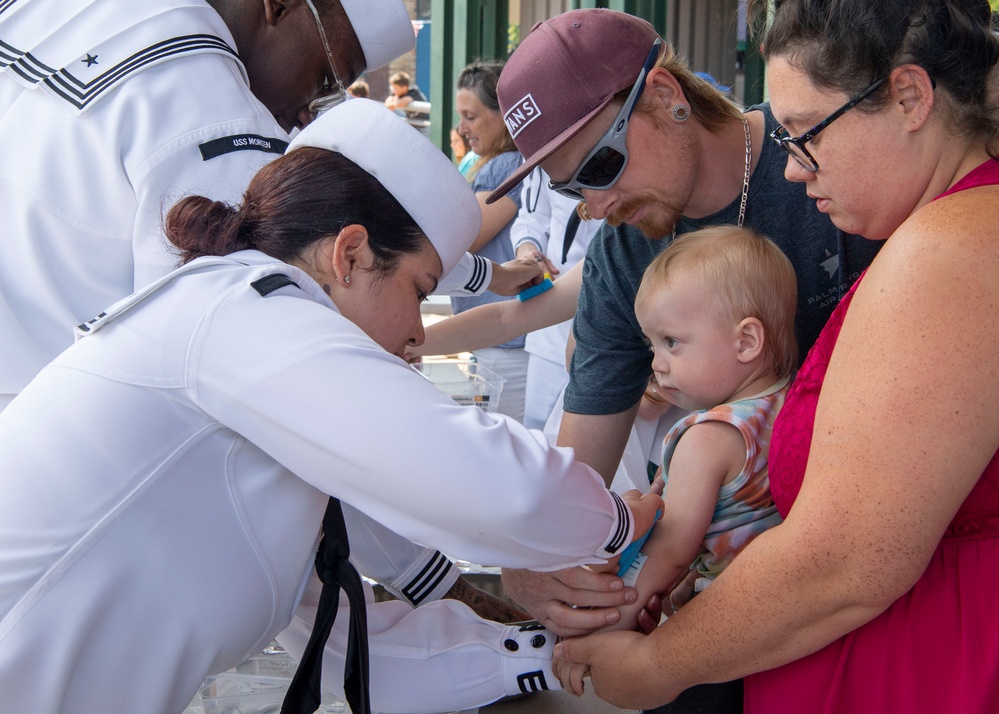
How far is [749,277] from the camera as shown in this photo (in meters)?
1.90

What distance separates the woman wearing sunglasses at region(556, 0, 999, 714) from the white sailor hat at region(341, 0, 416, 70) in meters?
1.29

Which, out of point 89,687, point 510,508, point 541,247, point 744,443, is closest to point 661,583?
point 744,443

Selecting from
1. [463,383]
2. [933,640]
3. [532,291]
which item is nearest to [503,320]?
[532,291]

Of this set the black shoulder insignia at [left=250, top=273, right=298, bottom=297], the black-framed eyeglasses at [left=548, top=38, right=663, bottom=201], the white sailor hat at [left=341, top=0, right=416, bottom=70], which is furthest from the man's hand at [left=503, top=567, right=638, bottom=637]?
the white sailor hat at [left=341, top=0, right=416, bottom=70]

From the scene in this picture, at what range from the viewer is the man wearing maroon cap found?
2113 millimetres

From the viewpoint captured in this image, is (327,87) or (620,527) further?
(327,87)

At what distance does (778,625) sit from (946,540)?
26 cm

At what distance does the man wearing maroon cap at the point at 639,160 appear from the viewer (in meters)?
2.11

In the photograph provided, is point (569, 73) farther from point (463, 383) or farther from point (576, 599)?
point (463, 383)

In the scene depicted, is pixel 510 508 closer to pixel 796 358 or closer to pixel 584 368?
pixel 796 358

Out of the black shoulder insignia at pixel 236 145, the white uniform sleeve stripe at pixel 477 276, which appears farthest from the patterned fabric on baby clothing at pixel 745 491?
the white uniform sleeve stripe at pixel 477 276

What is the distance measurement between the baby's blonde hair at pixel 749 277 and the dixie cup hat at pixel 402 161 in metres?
0.45

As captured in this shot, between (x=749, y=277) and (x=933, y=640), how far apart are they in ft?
2.61

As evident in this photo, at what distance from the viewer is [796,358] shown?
1.99 metres
